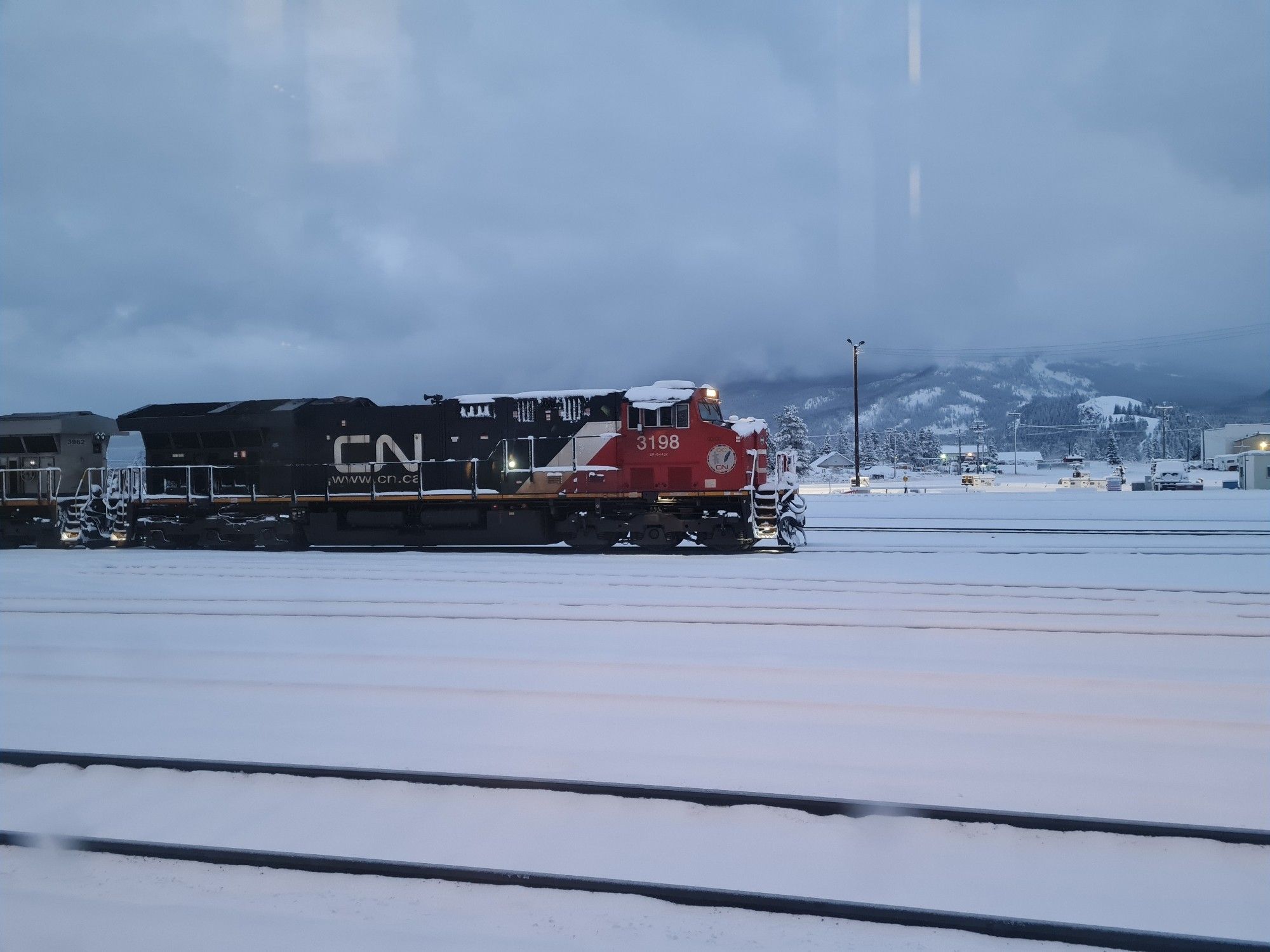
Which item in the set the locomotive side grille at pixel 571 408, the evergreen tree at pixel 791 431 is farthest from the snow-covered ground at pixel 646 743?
the evergreen tree at pixel 791 431

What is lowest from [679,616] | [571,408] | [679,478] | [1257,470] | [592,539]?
[679,616]

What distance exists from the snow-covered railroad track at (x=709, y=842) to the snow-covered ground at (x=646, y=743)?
0.02 meters

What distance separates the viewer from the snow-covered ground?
10.8ft

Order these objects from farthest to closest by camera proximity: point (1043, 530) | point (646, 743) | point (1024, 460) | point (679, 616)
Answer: point (1024, 460), point (1043, 530), point (679, 616), point (646, 743)

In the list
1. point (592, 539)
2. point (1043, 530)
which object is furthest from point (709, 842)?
point (1043, 530)

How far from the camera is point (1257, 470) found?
146 ft

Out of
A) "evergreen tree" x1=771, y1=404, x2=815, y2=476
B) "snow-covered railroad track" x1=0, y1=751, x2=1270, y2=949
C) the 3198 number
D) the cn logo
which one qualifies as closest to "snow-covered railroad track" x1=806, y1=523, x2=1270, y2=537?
the 3198 number

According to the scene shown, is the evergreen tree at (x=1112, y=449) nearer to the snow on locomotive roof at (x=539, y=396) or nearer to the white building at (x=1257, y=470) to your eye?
the white building at (x=1257, y=470)

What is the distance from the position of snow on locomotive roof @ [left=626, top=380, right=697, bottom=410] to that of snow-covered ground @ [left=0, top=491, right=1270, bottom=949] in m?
5.48

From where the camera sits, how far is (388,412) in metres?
17.6

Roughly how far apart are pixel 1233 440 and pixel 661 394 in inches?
4173

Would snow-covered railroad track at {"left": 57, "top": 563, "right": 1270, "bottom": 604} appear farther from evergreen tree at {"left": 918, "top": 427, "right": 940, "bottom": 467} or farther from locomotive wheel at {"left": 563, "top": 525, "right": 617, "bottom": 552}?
evergreen tree at {"left": 918, "top": 427, "right": 940, "bottom": 467}

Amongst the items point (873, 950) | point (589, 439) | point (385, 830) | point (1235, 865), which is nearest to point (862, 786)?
point (873, 950)

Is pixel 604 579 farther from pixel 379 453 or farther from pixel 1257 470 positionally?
pixel 1257 470
